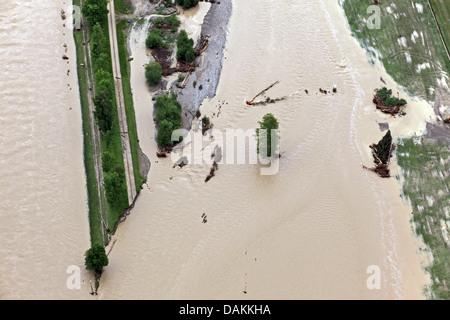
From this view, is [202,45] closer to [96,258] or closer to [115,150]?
[115,150]

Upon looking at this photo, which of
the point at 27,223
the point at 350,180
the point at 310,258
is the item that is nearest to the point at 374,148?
the point at 350,180

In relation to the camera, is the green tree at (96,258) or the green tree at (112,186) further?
the green tree at (112,186)

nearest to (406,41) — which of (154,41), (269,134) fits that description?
(269,134)

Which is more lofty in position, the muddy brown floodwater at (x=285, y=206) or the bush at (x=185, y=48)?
the bush at (x=185, y=48)

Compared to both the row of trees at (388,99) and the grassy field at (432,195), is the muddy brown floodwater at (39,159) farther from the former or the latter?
the row of trees at (388,99)

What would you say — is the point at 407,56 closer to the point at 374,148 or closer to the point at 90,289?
the point at 374,148

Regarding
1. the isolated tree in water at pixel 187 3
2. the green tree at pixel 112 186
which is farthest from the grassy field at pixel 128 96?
the isolated tree in water at pixel 187 3

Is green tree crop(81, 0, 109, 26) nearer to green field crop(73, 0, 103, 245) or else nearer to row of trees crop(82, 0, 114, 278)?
row of trees crop(82, 0, 114, 278)
